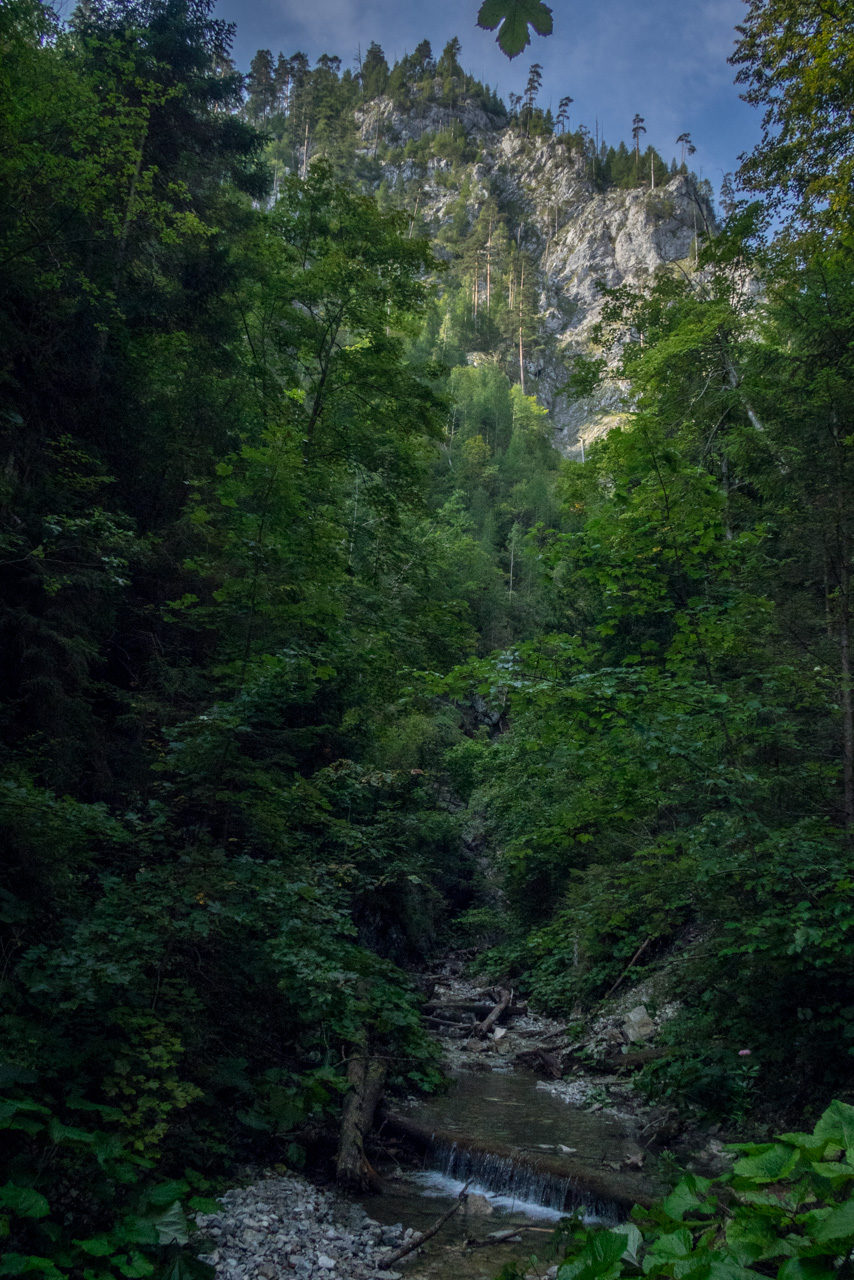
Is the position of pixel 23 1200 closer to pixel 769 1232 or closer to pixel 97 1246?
pixel 97 1246

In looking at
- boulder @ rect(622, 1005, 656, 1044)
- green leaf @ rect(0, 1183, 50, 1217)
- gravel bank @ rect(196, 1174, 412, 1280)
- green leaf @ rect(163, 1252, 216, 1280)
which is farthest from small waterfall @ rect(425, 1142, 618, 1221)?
green leaf @ rect(0, 1183, 50, 1217)

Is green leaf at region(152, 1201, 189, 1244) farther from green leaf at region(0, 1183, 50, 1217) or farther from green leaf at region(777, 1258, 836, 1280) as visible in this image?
green leaf at region(777, 1258, 836, 1280)

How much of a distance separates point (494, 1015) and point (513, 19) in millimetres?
14610

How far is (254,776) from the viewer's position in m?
5.68

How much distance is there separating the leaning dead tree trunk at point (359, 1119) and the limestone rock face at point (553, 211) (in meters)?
66.3

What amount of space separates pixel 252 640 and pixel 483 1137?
19.7ft

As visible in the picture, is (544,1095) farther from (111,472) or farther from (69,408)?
(69,408)

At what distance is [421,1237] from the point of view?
220 inches

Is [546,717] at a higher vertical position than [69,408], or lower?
lower

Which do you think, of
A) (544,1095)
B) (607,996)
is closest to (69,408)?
(544,1095)

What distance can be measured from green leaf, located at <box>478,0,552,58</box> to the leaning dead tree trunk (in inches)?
318

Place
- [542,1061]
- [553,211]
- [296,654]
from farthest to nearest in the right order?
[553,211] → [542,1061] → [296,654]

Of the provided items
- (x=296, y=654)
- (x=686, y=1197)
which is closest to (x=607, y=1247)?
(x=686, y=1197)

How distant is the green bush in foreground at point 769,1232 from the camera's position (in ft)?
4.04
